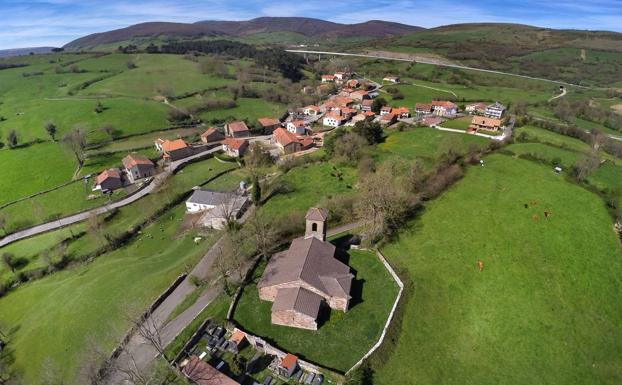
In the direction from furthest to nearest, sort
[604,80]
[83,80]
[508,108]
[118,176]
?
1. [604,80]
2. [83,80]
3. [508,108]
4. [118,176]

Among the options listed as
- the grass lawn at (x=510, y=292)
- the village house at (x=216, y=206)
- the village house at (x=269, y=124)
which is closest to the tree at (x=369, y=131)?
the grass lawn at (x=510, y=292)

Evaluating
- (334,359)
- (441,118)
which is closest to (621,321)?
(334,359)

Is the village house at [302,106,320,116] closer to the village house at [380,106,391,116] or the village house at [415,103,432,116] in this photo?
the village house at [380,106,391,116]

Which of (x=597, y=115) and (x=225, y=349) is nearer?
(x=225, y=349)

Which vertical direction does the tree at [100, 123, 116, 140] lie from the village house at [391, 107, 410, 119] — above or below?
above

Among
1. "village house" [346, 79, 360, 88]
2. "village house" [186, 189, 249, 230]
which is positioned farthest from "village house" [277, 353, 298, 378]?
"village house" [346, 79, 360, 88]

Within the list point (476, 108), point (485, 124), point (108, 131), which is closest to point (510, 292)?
point (485, 124)

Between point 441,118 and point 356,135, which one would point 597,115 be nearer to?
point 441,118

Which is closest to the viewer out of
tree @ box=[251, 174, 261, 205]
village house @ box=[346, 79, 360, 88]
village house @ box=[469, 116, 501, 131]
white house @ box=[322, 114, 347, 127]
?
tree @ box=[251, 174, 261, 205]
